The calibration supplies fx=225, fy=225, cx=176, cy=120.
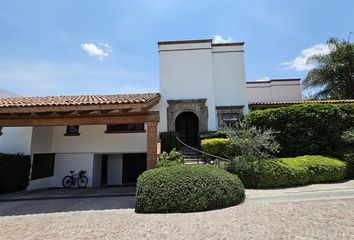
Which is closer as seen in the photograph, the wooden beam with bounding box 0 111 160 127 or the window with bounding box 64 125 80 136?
the wooden beam with bounding box 0 111 160 127

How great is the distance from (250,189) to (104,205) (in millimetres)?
5909

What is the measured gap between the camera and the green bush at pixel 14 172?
34.2 ft

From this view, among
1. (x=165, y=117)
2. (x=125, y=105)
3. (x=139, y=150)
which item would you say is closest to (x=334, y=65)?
(x=165, y=117)

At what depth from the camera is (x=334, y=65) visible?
1903 centimetres

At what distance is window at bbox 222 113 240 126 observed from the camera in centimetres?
1518

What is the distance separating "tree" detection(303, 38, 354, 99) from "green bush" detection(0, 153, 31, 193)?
71.4ft

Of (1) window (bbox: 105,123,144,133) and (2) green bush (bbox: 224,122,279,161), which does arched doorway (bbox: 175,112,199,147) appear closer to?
(1) window (bbox: 105,123,144,133)

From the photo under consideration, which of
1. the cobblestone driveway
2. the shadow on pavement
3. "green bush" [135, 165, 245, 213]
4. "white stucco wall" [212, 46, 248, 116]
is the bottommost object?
the shadow on pavement

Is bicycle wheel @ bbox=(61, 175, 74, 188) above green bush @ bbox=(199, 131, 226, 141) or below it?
below

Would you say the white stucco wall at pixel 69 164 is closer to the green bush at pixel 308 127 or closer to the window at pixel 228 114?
the window at pixel 228 114

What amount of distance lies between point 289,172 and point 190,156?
17.8ft

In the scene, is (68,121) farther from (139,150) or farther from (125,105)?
(139,150)

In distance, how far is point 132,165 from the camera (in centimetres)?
1498

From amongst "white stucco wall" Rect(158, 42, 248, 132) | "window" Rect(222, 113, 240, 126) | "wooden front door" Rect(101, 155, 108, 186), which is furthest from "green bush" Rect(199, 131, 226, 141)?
"wooden front door" Rect(101, 155, 108, 186)
